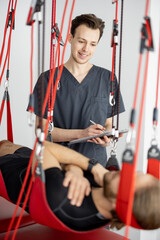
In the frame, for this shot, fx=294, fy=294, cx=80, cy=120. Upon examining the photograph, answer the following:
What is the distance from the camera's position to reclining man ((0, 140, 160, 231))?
37.8 inches

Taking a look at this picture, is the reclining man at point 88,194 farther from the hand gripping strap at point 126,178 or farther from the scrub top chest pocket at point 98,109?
the scrub top chest pocket at point 98,109

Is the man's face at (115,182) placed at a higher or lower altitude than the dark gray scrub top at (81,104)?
lower

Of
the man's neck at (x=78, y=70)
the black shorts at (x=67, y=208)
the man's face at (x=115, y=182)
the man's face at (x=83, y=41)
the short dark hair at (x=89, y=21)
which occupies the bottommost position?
the black shorts at (x=67, y=208)

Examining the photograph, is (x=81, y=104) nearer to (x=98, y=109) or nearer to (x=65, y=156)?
(x=98, y=109)

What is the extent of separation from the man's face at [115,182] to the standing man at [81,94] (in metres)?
0.62

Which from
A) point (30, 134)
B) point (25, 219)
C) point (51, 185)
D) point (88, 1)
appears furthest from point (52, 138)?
point (30, 134)

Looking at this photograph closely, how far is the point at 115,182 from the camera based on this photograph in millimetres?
1020

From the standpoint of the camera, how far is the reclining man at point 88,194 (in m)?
0.96

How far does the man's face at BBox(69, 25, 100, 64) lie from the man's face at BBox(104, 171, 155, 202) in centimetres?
84

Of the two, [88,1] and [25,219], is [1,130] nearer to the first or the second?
[88,1]

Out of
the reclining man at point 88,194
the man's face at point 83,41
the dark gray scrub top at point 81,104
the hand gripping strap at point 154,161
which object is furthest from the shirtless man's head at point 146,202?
the man's face at point 83,41

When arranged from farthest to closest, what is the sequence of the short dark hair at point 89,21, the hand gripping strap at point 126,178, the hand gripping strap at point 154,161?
the short dark hair at point 89,21 → the hand gripping strap at point 154,161 → the hand gripping strap at point 126,178

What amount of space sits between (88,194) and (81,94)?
2.60ft

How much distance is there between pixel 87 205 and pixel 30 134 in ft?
8.50
